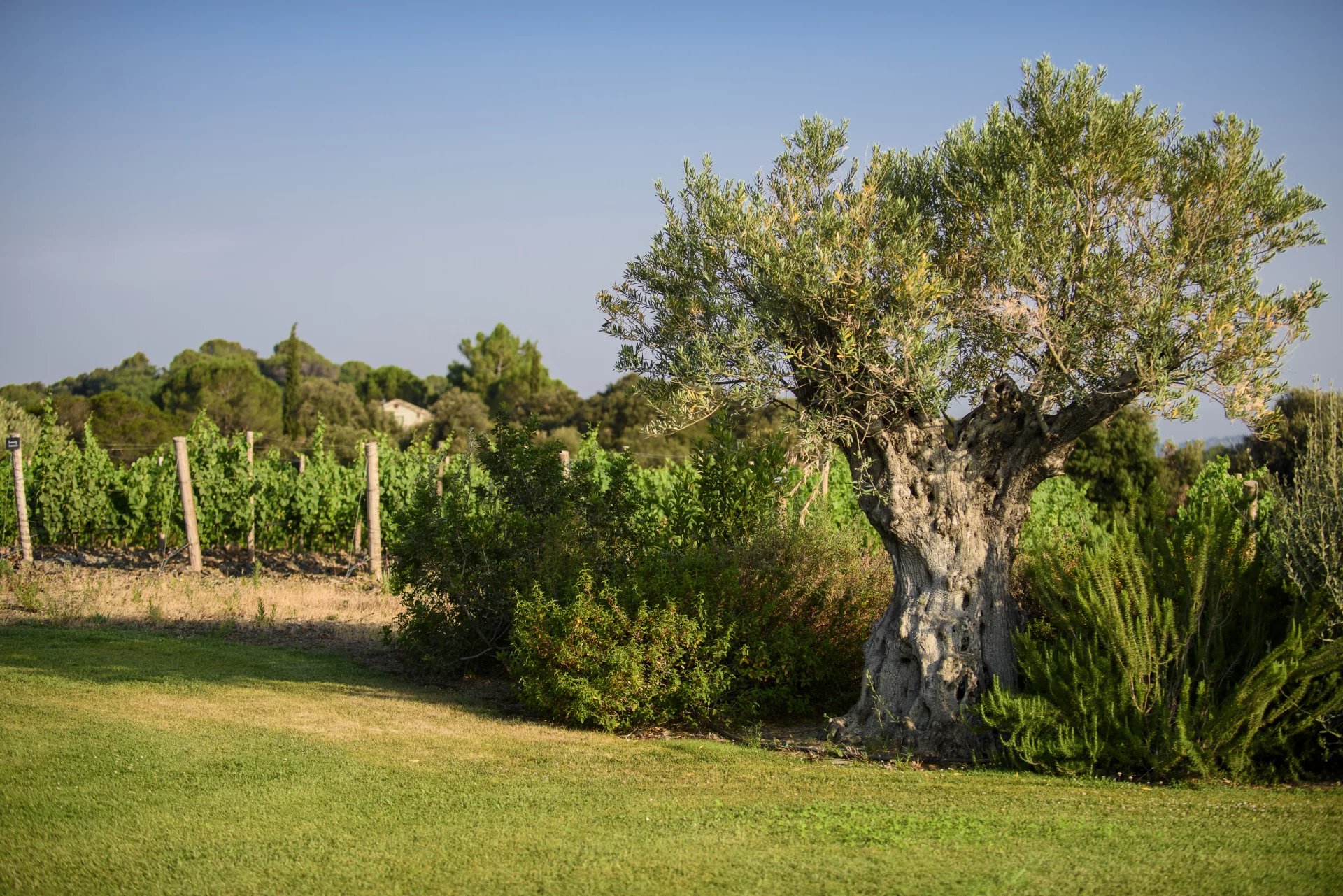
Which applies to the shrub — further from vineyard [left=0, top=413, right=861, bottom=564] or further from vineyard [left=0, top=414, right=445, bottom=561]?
vineyard [left=0, top=414, right=445, bottom=561]

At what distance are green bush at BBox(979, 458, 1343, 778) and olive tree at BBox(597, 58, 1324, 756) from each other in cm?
74

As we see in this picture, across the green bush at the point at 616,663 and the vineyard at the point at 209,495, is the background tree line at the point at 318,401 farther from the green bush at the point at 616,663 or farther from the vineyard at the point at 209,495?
the green bush at the point at 616,663

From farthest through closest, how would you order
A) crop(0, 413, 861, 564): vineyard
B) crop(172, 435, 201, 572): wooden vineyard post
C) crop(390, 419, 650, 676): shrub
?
crop(0, 413, 861, 564): vineyard → crop(172, 435, 201, 572): wooden vineyard post → crop(390, 419, 650, 676): shrub

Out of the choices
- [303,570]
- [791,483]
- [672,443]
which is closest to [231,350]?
[672,443]

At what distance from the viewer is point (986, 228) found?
8.02 m

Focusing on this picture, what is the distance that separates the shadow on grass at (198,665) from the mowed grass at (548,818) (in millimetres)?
1166

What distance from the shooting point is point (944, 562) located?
8.16 metres

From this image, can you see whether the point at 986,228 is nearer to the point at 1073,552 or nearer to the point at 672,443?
the point at 1073,552

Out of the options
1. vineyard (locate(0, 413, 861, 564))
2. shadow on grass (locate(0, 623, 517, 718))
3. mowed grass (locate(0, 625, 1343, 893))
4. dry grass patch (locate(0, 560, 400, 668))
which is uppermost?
vineyard (locate(0, 413, 861, 564))

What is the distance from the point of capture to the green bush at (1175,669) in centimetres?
683

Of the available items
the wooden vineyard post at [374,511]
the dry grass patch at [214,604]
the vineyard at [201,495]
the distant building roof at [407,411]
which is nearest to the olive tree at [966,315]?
the dry grass patch at [214,604]

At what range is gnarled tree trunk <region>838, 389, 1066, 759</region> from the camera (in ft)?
26.4

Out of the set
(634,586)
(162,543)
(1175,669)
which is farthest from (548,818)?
(162,543)

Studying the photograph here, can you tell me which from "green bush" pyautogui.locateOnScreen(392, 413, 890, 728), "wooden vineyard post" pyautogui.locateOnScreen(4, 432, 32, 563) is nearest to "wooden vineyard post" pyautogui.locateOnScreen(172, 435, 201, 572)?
"wooden vineyard post" pyautogui.locateOnScreen(4, 432, 32, 563)
